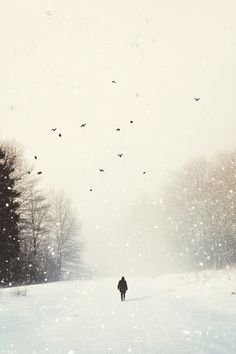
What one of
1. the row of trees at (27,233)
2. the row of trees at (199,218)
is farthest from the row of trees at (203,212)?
the row of trees at (27,233)

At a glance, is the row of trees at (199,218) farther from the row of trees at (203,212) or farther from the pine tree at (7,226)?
the pine tree at (7,226)

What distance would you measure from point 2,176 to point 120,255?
7610 cm

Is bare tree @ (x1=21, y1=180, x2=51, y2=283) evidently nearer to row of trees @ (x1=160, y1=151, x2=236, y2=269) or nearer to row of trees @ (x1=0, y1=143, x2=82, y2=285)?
row of trees @ (x1=0, y1=143, x2=82, y2=285)

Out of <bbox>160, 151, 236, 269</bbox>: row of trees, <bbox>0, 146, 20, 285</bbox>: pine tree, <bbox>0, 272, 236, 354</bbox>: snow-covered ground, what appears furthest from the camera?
<bbox>160, 151, 236, 269</bbox>: row of trees

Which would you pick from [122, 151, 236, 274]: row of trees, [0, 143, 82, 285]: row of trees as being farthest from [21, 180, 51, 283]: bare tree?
[122, 151, 236, 274]: row of trees

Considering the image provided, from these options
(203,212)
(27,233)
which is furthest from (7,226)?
(203,212)

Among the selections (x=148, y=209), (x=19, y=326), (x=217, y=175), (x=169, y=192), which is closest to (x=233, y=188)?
(x=217, y=175)

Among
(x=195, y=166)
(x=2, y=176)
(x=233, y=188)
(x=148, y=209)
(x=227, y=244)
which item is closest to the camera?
(x=2, y=176)

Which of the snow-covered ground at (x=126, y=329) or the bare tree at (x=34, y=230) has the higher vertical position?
the bare tree at (x=34, y=230)

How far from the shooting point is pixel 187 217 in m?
61.7

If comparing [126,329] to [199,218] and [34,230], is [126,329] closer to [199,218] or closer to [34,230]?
[34,230]

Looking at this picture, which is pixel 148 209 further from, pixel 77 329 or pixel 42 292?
pixel 77 329

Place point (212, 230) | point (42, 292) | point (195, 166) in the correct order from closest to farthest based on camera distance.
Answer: point (42, 292)
point (212, 230)
point (195, 166)

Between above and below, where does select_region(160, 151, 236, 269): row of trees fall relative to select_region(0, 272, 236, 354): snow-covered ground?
above
